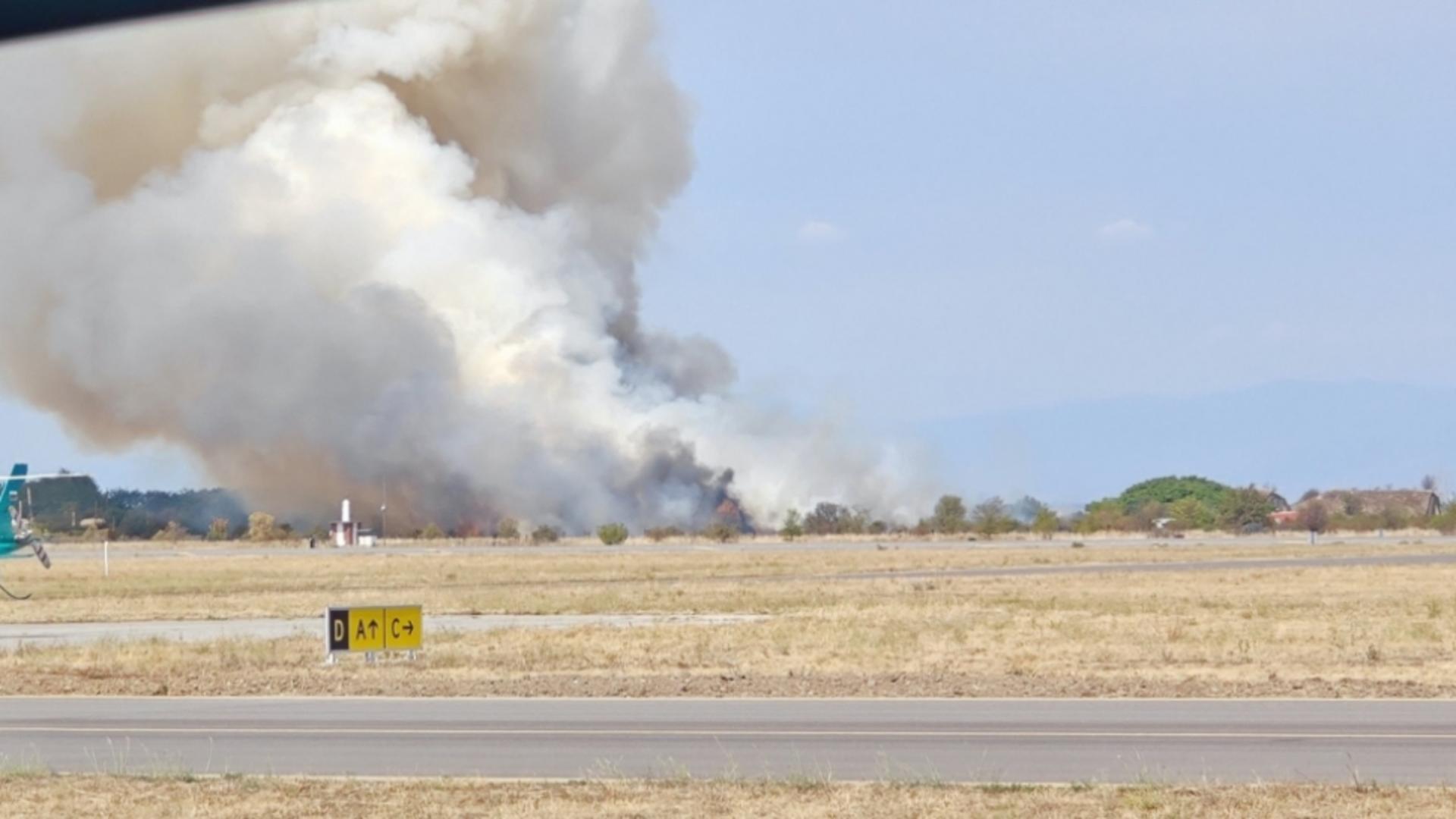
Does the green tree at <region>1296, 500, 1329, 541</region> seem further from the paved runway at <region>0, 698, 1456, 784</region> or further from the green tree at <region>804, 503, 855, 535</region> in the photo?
the paved runway at <region>0, 698, 1456, 784</region>

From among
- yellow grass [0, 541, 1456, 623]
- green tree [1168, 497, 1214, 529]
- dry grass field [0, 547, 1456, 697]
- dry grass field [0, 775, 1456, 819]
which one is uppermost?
green tree [1168, 497, 1214, 529]

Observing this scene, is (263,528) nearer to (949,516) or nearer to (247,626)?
(949,516)

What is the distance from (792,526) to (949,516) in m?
11.1

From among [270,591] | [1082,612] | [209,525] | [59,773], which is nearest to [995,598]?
[1082,612]

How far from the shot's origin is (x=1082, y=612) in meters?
34.9

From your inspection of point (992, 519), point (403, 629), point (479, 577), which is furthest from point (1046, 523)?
point (403, 629)

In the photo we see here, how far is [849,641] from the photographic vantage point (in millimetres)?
28641

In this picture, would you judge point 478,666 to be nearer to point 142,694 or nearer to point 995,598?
point 142,694

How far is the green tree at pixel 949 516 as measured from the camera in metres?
100

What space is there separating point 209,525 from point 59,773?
94.1m

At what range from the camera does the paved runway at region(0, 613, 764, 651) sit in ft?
106

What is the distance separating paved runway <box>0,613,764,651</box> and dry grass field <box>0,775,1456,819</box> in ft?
59.2

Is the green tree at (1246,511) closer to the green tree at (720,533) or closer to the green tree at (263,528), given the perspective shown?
the green tree at (720,533)

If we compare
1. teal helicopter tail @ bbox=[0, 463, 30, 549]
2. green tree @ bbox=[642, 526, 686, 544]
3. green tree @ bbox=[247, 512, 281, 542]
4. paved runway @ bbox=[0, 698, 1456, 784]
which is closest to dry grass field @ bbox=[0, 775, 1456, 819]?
paved runway @ bbox=[0, 698, 1456, 784]
